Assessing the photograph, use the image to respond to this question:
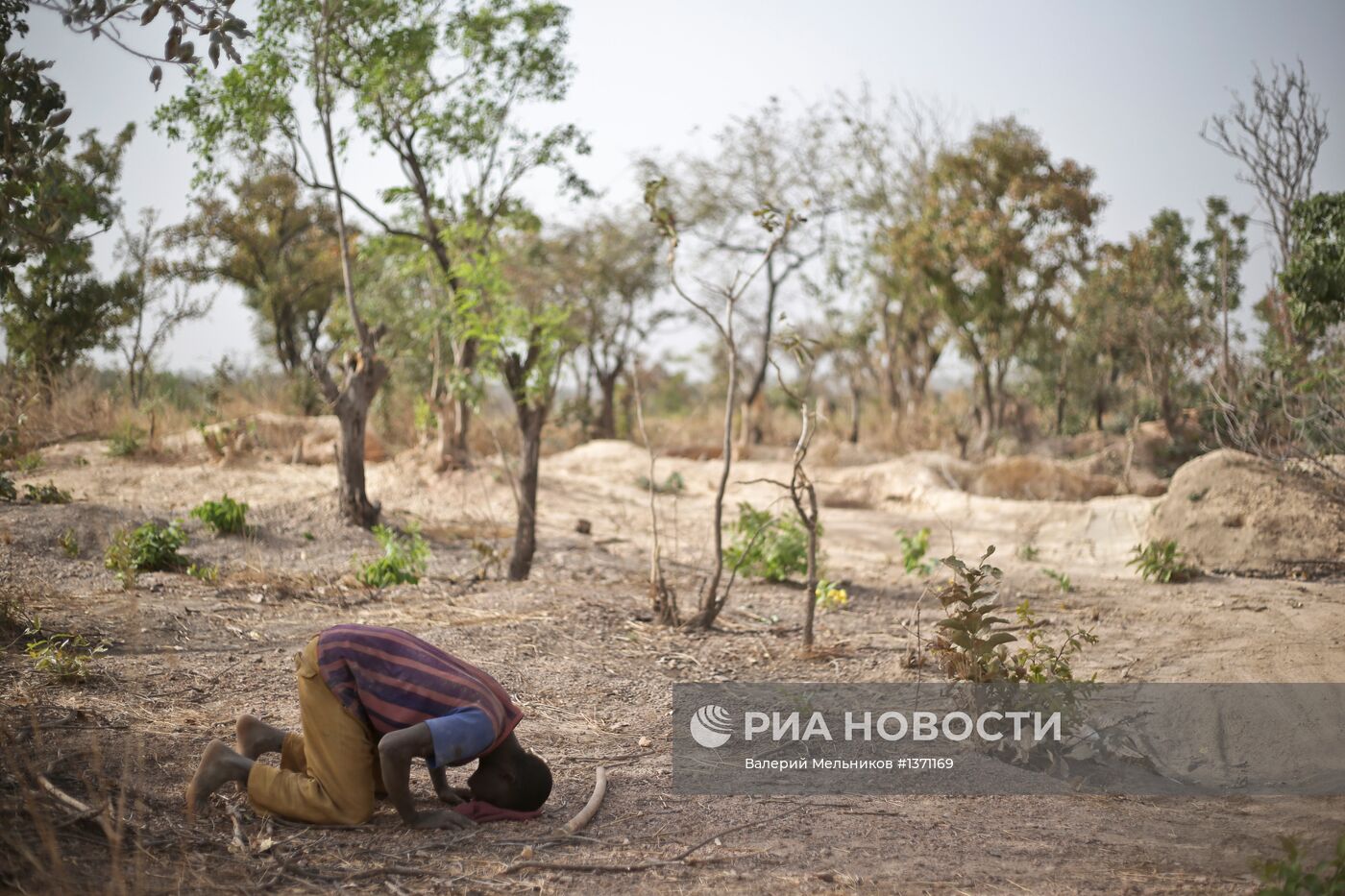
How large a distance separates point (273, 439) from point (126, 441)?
7.07ft

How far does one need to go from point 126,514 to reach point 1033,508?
8.75 meters

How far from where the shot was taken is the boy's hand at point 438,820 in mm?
3053

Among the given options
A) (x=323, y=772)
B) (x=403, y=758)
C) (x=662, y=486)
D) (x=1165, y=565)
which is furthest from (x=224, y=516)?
(x=1165, y=565)

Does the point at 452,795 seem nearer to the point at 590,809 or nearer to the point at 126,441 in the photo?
the point at 590,809

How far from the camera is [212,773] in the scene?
119 inches

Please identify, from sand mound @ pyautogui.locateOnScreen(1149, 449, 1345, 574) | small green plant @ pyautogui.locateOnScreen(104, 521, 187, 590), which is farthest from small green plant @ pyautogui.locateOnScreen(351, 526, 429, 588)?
sand mound @ pyautogui.locateOnScreen(1149, 449, 1345, 574)

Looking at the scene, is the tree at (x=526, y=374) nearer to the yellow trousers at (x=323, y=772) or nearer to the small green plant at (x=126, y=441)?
the yellow trousers at (x=323, y=772)

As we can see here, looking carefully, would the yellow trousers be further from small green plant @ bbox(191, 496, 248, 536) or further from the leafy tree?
the leafy tree

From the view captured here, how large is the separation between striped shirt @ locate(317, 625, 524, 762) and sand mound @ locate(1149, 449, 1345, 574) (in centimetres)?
716

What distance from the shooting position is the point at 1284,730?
450 cm

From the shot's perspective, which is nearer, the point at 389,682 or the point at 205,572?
the point at 389,682

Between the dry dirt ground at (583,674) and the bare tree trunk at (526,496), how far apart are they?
1.34 ft

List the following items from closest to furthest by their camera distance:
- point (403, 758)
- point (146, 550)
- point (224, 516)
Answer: point (403, 758)
point (146, 550)
point (224, 516)

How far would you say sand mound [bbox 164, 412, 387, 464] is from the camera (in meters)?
12.4
